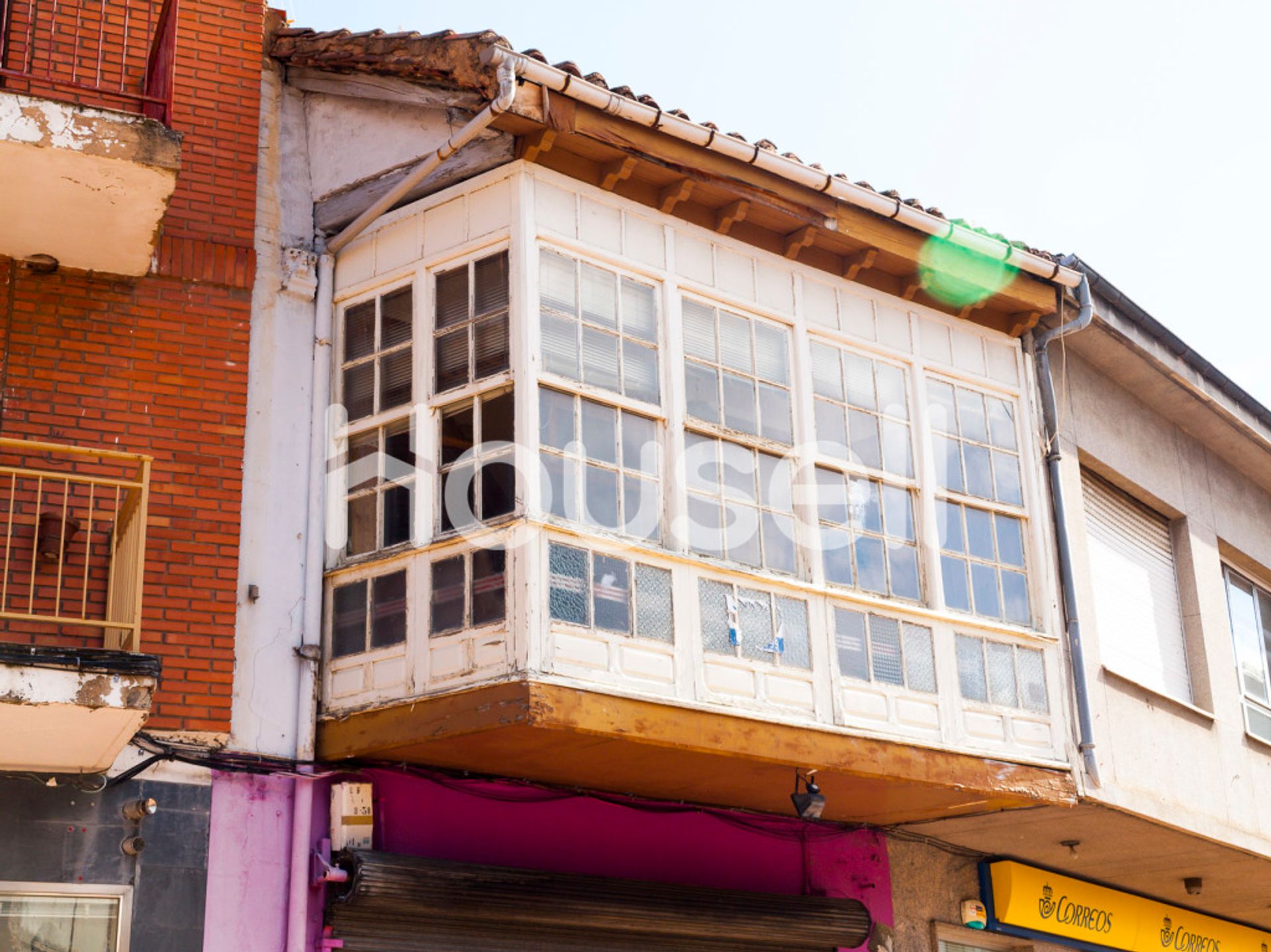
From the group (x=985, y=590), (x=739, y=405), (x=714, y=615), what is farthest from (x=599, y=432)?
(x=985, y=590)

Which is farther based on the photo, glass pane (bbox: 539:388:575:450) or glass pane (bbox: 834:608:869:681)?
glass pane (bbox: 834:608:869:681)

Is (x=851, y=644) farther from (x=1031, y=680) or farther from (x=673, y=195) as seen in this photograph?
(x=673, y=195)

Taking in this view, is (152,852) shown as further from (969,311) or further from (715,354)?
(969,311)

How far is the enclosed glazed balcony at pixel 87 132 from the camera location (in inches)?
357

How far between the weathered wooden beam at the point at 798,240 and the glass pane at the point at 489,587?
3199 millimetres

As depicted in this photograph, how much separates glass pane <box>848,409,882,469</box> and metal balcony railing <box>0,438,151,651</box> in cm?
454

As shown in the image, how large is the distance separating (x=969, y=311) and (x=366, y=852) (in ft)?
19.1

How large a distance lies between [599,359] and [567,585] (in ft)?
4.94

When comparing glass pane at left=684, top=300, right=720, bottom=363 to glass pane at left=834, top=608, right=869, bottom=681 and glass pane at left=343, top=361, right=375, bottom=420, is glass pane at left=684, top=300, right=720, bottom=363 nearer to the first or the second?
glass pane at left=834, top=608, right=869, bottom=681

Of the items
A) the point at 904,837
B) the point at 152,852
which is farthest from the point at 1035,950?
the point at 152,852

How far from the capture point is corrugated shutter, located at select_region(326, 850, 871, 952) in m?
9.33

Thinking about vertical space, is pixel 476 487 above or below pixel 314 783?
above

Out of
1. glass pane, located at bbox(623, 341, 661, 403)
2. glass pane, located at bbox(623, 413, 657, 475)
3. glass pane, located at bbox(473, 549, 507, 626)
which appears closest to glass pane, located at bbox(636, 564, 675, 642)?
glass pane, located at bbox(623, 413, 657, 475)

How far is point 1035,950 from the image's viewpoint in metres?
13.4
